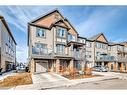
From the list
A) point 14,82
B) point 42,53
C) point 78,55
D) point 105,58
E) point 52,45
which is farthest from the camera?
point 105,58

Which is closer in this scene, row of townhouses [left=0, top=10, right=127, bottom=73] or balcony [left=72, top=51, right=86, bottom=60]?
row of townhouses [left=0, top=10, right=127, bottom=73]

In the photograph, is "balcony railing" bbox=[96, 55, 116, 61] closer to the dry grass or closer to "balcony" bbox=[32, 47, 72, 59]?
"balcony" bbox=[32, 47, 72, 59]

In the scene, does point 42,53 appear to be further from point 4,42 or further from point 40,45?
point 4,42

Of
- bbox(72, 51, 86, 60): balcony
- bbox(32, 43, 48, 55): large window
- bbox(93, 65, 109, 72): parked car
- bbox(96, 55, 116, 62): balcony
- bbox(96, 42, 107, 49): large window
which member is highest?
bbox(96, 42, 107, 49): large window

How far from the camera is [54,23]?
52.5 ft

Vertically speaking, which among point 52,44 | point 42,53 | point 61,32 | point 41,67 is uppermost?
point 61,32

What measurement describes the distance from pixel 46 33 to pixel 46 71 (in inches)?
160

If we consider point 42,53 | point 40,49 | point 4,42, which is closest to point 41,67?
point 42,53

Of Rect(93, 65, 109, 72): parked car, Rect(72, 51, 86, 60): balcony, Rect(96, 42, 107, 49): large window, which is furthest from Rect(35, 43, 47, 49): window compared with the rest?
Rect(96, 42, 107, 49): large window

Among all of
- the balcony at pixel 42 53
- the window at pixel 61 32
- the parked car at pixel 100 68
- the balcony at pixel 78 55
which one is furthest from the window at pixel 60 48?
the parked car at pixel 100 68

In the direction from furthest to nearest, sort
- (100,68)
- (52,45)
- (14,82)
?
1. (100,68)
2. (52,45)
3. (14,82)
